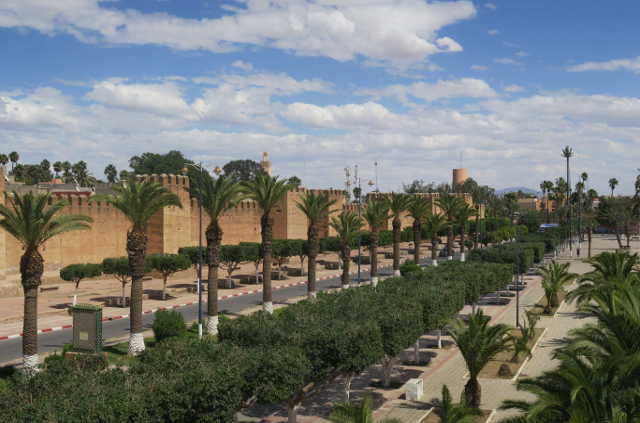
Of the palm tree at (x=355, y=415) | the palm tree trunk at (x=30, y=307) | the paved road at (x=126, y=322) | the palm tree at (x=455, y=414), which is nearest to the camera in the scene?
the palm tree at (x=355, y=415)

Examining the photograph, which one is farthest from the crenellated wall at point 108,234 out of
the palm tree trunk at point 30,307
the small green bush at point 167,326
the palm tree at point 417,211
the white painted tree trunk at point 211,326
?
the palm tree trunk at point 30,307

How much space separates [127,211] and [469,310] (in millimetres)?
22113

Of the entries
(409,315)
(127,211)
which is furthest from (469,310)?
(127,211)

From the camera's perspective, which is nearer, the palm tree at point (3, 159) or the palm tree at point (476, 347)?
the palm tree at point (476, 347)

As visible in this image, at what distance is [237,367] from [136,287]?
A: 12.9m

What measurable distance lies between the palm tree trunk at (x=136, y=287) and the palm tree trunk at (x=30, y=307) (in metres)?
3.97

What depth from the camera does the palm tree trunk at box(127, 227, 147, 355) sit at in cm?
2369

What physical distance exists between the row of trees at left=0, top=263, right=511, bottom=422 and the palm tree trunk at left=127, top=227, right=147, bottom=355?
7360 mm

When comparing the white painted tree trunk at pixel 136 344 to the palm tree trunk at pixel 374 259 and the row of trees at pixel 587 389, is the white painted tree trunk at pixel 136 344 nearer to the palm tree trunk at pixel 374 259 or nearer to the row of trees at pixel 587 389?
the row of trees at pixel 587 389

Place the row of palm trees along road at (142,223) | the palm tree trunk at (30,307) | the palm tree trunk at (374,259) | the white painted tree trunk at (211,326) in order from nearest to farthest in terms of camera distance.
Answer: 1. the palm tree trunk at (30,307)
2. the row of palm trees along road at (142,223)
3. the white painted tree trunk at (211,326)
4. the palm tree trunk at (374,259)

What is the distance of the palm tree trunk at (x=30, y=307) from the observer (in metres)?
20.0

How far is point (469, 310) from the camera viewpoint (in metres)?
37.3

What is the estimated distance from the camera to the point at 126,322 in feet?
103

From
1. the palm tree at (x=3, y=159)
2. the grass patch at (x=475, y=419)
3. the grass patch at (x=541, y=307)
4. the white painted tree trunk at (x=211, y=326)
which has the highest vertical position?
the palm tree at (x=3, y=159)
